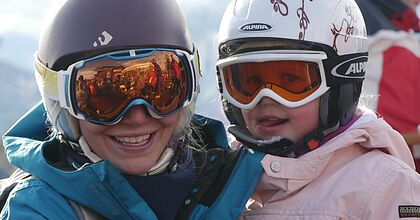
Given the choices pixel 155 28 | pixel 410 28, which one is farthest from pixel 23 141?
pixel 410 28

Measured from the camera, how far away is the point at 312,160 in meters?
3.35

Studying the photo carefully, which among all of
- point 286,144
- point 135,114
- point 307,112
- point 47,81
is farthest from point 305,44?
point 47,81

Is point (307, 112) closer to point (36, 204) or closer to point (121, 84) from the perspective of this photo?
point (121, 84)

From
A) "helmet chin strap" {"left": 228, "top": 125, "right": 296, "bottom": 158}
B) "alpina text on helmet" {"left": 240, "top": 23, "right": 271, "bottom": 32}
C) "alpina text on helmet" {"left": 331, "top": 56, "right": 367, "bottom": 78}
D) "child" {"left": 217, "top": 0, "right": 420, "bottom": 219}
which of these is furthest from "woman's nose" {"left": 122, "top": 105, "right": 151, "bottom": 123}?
"alpina text on helmet" {"left": 331, "top": 56, "right": 367, "bottom": 78}

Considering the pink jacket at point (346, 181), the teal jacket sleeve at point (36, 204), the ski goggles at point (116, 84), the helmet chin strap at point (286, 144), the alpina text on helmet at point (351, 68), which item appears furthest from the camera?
the alpina text on helmet at point (351, 68)

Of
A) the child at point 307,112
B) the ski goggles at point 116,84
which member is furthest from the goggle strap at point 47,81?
the child at point 307,112

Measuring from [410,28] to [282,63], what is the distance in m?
3.04

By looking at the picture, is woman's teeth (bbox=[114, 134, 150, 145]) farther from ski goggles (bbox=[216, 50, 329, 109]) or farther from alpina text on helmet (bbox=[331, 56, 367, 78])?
alpina text on helmet (bbox=[331, 56, 367, 78])

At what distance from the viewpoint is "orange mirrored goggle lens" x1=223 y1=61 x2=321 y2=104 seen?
3516mm

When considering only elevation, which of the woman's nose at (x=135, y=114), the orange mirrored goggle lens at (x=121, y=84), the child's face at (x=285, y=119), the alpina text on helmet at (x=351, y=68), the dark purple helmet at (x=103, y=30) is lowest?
the child's face at (x=285, y=119)

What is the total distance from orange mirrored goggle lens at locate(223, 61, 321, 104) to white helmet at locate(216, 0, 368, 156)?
0.10 feet

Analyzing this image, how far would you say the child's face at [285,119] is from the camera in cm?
354

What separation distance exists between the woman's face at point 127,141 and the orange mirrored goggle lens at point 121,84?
0.18ft

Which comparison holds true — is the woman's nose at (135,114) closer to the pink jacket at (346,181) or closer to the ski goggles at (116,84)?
the ski goggles at (116,84)
